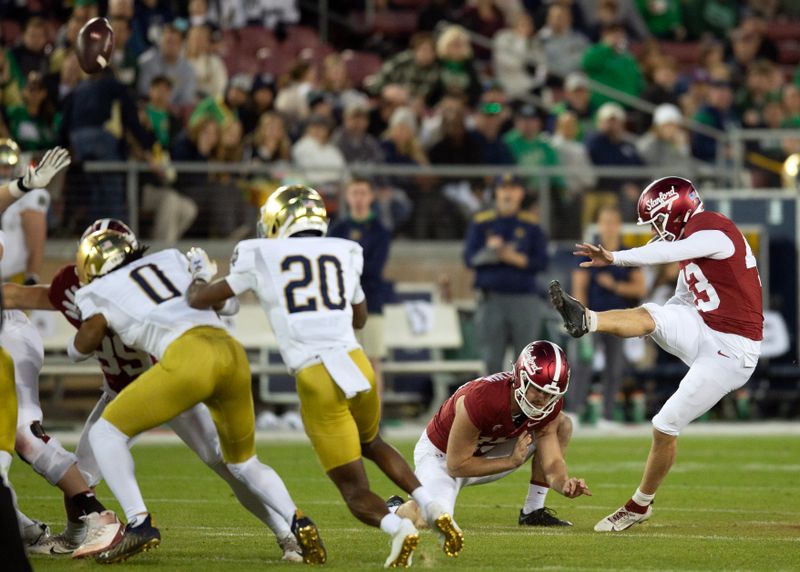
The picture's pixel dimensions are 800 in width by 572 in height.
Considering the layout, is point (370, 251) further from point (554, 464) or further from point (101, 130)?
point (554, 464)

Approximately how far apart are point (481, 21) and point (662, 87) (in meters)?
2.31

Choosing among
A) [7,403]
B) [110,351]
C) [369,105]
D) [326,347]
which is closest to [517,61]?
[369,105]

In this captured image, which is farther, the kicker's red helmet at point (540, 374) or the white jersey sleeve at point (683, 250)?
the white jersey sleeve at point (683, 250)

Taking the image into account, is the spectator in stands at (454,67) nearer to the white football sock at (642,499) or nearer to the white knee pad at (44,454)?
the white football sock at (642,499)

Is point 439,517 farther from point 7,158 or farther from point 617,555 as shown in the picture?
point 7,158

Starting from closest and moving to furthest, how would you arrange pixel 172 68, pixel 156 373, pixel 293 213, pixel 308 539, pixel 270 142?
pixel 308 539 → pixel 156 373 → pixel 293 213 → pixel 270 142 → pixel 172 68

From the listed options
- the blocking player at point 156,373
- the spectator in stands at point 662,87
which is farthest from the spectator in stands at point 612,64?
the blocking player at point 156,373

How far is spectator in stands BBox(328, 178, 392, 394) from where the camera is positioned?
11.8 meters

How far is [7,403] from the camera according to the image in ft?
19.2

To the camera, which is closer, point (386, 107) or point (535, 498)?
point (535, 498)

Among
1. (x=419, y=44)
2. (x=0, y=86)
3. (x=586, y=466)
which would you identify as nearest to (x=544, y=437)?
(x=586, y=466)

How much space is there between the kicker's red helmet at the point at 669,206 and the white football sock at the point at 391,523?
2.36 meters

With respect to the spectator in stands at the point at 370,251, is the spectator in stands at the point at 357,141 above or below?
above

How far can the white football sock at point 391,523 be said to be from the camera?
230 inches
